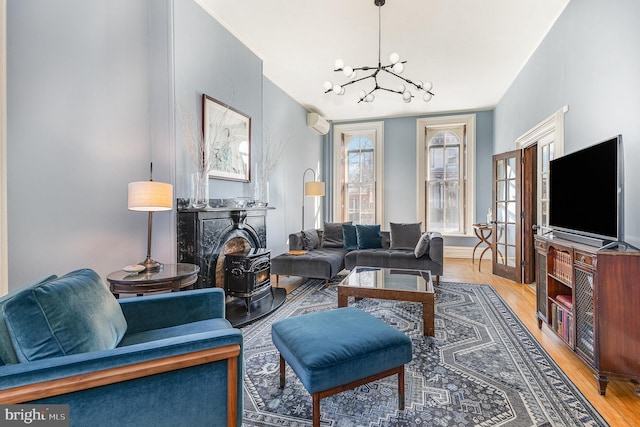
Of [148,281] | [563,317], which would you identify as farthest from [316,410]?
[563,317]

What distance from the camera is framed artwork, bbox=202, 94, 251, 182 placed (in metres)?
3.14

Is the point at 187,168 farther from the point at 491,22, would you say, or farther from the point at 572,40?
the point at 572,40

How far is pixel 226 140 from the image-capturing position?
342cm

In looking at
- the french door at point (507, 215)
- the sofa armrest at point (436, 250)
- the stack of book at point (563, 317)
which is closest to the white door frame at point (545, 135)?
the french door at point (507, 215)

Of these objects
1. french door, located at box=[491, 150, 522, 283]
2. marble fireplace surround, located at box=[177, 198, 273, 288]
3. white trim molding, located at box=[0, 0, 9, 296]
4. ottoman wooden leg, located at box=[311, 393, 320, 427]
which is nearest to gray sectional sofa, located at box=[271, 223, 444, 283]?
marble fireplace surround, located at box=[177, 198, 273, 288]

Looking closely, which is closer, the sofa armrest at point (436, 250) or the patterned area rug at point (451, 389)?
the patterned area rug at point (451, 389)

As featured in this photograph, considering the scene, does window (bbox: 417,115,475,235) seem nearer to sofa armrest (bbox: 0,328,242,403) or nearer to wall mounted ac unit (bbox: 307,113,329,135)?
wall mounted ac unit (bbox: 307,113,329,135)

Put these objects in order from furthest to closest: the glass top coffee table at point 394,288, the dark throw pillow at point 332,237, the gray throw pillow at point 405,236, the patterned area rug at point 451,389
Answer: the dark throw pillow at point 332,237 → the gray throw pillow at point 405,236 → the glass top coffee table at point 394,288 → the patterned area rug at point 451,389

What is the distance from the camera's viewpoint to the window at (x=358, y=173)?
6922mm

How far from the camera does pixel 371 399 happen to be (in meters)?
1.78

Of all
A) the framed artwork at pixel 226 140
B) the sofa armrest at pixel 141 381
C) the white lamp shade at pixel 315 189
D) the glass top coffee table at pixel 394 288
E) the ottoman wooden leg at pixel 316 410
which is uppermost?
the framed artwork at pixel 226 140

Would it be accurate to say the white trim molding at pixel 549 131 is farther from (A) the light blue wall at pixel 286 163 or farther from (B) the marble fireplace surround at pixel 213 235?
(A) the light blue wall at pixel 286 163

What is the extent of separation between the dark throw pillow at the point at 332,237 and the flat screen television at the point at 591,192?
292 centimetres

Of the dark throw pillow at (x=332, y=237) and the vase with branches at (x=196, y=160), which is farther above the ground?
the vase with branches at (x=196, y=160)
